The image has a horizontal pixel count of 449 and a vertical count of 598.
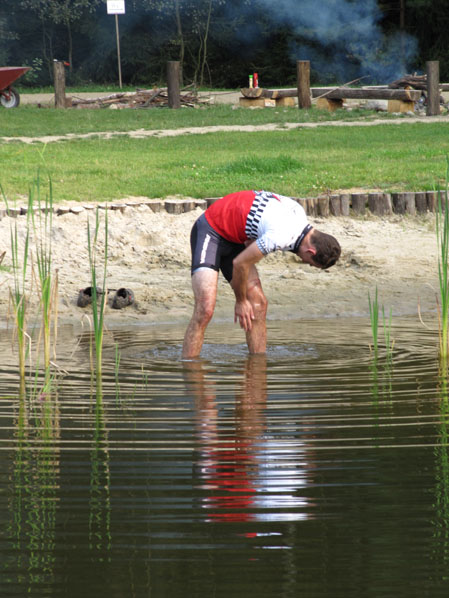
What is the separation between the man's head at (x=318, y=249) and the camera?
699 cm

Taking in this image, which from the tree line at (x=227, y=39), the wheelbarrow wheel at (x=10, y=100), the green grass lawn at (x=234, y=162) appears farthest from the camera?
the tree line at (x=227, y=39)

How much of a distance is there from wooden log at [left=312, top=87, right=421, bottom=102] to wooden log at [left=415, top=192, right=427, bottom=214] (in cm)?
1360

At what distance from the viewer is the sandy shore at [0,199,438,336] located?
1005 cm

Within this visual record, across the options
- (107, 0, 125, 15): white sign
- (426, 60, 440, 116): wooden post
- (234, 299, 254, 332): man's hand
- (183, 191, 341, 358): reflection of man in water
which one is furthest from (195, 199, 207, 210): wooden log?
(107, 0, 125, 15): white sign

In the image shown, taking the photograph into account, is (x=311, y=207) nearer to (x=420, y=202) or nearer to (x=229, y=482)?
(x=420, y=202)

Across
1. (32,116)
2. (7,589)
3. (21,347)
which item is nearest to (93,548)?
(7,589)

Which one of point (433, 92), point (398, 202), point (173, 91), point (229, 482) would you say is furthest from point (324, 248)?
point (173, 91)

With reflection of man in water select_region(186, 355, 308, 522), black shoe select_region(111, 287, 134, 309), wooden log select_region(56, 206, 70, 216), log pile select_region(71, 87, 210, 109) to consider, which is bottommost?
black shoe select_region(111, 287, 134, 309)

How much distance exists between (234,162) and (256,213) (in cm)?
777

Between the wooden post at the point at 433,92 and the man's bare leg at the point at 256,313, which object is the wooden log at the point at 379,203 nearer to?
the man's bare leg at the point at 256,313

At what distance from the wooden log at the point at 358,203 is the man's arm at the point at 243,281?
16.8ft

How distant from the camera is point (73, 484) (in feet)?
15.1

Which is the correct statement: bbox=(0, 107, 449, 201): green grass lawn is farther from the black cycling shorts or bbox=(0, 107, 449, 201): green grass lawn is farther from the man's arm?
the man's arm

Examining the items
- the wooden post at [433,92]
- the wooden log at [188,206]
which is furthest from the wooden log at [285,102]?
the wooden log at [188,206]
